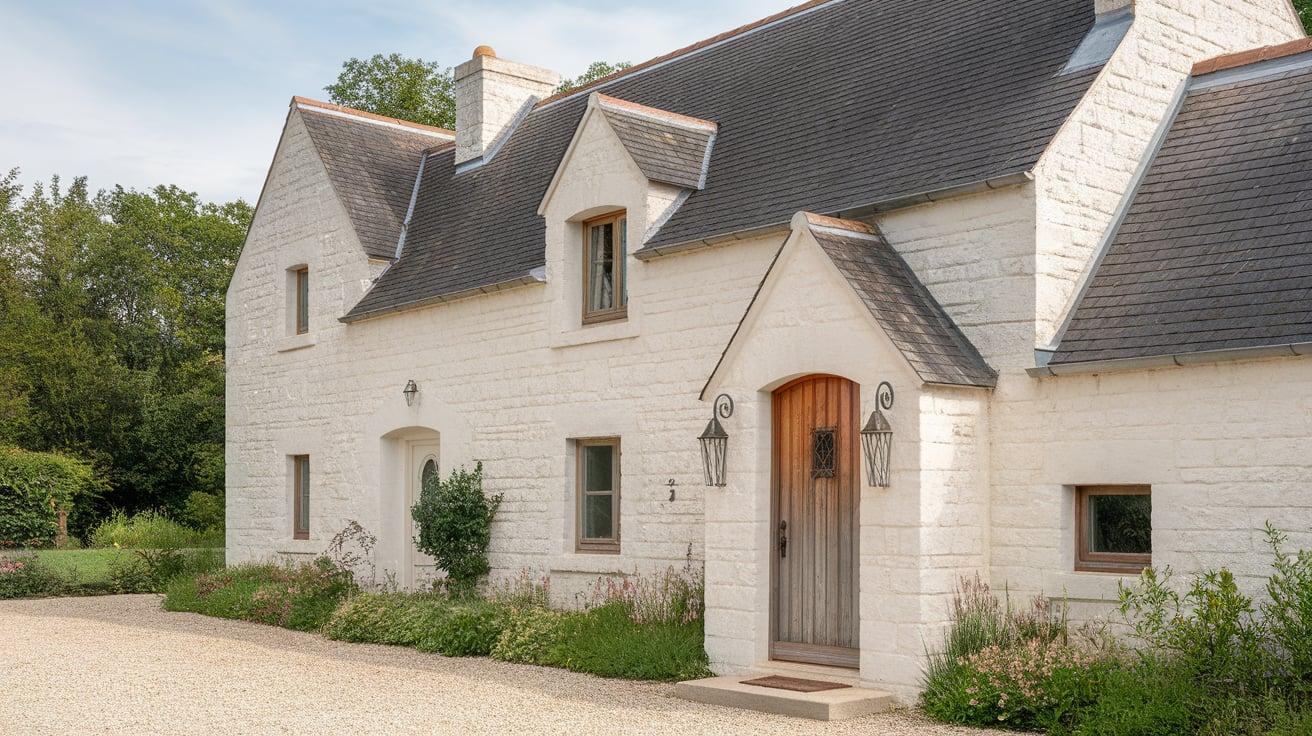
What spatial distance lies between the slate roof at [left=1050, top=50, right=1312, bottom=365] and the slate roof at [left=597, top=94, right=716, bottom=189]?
450 cm

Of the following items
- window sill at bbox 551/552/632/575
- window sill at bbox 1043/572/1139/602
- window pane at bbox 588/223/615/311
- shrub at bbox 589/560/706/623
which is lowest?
shrub at bbox 589/560/706/623

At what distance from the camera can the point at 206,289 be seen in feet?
136

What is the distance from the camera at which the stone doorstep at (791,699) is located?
9.22 m

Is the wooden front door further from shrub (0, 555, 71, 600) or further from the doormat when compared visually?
shrub (0, 555, 71, 600)

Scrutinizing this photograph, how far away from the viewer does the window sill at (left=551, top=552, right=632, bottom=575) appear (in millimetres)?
13180

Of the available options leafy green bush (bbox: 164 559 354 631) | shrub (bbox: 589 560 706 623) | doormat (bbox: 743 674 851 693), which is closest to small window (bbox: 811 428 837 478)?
shrub (bbox: 589 560 706 623)

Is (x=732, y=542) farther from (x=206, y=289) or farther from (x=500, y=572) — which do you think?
(x=206, y=289)

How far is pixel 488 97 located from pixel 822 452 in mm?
9224

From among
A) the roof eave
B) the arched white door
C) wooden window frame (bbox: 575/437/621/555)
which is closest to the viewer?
the roof eave

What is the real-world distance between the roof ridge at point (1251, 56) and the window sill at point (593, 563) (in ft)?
22.6

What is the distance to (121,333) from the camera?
38750mm

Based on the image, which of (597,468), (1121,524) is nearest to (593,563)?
(597,468)

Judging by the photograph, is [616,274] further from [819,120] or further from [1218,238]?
[1218,238]

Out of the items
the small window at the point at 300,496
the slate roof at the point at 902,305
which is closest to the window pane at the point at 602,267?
the slate roof at the point at 902,305
